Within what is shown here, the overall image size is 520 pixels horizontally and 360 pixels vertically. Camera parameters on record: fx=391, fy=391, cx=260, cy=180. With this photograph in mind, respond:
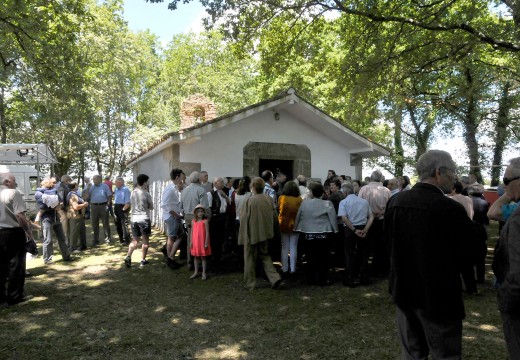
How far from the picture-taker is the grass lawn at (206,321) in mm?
4234

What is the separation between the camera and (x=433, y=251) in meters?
2.54

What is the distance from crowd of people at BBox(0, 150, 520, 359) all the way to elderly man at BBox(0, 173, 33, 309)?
0.05 feet

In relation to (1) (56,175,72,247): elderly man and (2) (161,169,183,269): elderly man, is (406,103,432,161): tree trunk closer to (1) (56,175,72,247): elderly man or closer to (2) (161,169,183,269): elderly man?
(2) (161,169,183,269): elderly man

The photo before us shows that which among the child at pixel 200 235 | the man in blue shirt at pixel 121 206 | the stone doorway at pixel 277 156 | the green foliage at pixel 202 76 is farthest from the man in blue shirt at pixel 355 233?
the green foliage at pixel 202 76

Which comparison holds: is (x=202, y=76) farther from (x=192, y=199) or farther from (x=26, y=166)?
(x=192, y=199)

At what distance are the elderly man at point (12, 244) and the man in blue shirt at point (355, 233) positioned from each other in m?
5.00

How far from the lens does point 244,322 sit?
5.11 metres

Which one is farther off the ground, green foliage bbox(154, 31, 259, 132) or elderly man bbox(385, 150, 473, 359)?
green foliage bbox(154, 31, 259, 132)

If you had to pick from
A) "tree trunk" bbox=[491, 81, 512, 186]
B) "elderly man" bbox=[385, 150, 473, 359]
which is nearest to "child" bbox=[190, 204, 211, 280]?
"elderly man" bbox=[385, 150, 473, 359]

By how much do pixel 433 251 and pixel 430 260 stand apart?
6 cm

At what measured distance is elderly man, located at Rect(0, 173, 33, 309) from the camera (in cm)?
560

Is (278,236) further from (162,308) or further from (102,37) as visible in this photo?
(102,37)

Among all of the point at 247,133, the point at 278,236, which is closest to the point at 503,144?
the point at 247,133

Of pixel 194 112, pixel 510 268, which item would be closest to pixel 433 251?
pixel 510 268
